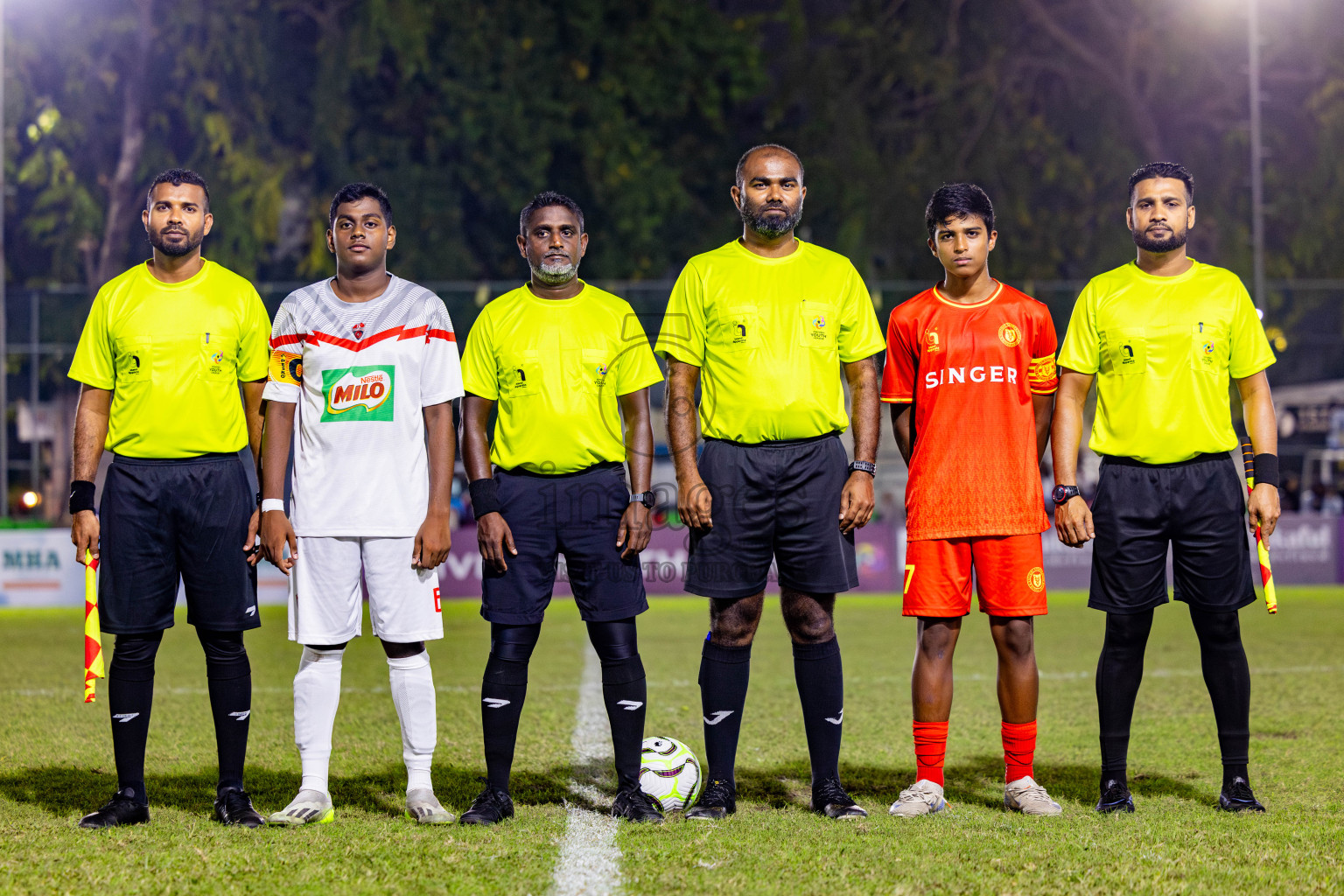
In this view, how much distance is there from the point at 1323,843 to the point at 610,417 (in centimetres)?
286

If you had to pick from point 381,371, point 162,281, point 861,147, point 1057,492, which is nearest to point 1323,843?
point 1057,492

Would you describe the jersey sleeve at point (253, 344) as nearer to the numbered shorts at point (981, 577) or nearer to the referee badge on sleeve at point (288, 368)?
the referee badge on sleeve at point (288, 368)

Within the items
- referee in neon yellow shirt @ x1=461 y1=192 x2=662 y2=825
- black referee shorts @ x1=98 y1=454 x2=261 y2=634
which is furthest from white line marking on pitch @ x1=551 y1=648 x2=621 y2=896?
black referee shorts @ x1=98 y1=454 x2=261 y2=634

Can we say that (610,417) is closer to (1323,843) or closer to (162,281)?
(162,281)

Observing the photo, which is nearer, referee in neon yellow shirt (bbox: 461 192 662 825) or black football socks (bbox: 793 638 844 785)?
referee in neon yellow shirt (bbox: 461 192 662 825)

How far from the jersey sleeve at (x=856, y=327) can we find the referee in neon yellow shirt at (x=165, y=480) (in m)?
2.23

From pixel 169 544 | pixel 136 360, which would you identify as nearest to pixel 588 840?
pixel 169 544

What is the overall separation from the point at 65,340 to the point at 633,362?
21505mm

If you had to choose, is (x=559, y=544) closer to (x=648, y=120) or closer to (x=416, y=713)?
(x=416, y=713)

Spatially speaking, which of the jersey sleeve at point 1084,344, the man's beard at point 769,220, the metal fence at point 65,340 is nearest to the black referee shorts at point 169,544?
the man's beard at point 769,220

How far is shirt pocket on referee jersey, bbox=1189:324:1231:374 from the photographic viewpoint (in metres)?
5.03

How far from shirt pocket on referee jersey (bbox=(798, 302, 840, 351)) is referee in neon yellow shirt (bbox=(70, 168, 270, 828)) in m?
2.07

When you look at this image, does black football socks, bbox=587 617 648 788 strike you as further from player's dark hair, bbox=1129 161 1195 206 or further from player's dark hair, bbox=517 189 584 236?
player's dark hair, bbox=1129 161 1195 206

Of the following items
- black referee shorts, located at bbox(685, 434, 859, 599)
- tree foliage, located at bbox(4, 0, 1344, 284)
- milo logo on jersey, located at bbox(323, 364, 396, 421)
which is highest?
tree foliage, located at bbox(4, 0, 1344, 284)
